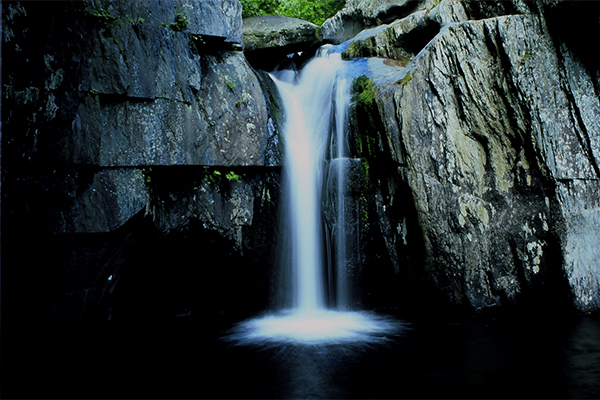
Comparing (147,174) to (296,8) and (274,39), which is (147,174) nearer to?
(274,39)

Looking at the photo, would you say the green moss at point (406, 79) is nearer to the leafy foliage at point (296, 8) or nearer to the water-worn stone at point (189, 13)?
the water-worn stone at point (189, 13)

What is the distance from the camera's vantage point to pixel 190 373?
468 cm

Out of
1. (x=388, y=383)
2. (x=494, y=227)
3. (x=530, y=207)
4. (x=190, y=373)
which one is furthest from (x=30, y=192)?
(x=530, y=207)

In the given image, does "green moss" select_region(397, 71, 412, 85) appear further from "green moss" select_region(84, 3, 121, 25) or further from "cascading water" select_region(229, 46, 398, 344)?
"green moss" select_region(84, 3, 121, 25)

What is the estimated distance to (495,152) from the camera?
7039 mm

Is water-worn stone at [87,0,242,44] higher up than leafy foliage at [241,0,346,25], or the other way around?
leafy foliage at [241,0,346,25]

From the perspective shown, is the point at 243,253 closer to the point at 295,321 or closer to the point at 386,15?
the point at 295,321

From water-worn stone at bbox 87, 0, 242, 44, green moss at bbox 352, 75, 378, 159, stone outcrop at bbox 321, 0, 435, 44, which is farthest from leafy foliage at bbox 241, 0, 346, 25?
green moss at bbox 352, 75, 378, 159

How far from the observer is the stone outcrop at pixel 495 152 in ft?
22.4

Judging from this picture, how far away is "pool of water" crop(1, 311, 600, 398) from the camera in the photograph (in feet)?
13.8

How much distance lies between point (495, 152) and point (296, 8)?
31.5 feet

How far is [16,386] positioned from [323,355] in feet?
11.7

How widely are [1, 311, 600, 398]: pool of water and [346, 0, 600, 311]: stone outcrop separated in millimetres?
907

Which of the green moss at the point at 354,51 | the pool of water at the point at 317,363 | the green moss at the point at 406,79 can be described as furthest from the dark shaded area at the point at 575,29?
the pool of water at the point at 317,363
